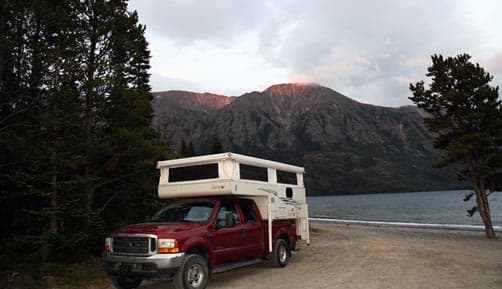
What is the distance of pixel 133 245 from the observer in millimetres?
8227

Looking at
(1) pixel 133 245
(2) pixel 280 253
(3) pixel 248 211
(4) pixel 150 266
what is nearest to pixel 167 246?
(4) pixel 150 266

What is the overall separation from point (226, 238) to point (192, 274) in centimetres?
141

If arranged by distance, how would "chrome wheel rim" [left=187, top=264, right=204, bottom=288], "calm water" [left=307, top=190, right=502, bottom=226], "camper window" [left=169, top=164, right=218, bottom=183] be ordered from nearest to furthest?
"chrome wheel rim" [left=187, top=264, right=204, bottom=288] → "camper window" [left=169, top=164, right=218, bottom=183] → "calm water" [left=307, top=190, right=502, bottom=226]

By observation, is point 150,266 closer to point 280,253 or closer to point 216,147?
point 280,253

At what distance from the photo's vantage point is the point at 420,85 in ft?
66.0

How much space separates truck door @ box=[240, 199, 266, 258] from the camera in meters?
10.2

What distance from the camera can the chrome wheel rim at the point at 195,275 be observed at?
8.25m

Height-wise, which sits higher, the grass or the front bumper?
the front bumper

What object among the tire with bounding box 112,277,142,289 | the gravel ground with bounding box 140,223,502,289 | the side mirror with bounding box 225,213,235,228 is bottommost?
the gravel ground with bounding box 140,223,502,289

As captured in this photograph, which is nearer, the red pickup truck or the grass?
the red pickup truck

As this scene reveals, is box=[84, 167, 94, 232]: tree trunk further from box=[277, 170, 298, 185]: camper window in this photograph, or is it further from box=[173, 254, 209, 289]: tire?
box=[173, 254, 209, 289]: tire

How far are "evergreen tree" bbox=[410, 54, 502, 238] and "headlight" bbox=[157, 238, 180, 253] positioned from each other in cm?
1525

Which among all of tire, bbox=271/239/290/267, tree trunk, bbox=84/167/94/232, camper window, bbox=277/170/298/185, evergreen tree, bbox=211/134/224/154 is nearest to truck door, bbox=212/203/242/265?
tire, bbox=271/239/290/267

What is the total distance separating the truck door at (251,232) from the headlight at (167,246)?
238cm
